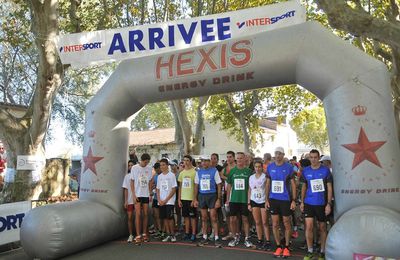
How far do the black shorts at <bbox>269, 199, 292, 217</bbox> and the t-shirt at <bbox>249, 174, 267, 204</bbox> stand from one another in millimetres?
254

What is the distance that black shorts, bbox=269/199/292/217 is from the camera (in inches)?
258

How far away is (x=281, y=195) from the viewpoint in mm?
6582

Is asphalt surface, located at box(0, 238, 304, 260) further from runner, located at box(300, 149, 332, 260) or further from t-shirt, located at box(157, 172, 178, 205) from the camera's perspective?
t-shirt, located at box(157, 172, 178, 205)

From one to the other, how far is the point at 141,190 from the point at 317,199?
3602 mm

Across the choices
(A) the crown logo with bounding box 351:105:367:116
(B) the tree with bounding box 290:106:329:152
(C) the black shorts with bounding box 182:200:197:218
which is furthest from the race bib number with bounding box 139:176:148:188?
(B) the tree with bounding box 290:106:329:152

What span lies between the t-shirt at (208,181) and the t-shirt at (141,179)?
3.91 ft

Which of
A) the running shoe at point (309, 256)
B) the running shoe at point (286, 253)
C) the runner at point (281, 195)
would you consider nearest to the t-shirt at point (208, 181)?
the runner at point (281, 195)

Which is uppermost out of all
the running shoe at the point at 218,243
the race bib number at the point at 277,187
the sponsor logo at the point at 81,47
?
the sponsor logo at the point at 81,47

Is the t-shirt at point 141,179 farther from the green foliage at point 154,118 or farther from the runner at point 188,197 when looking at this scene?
the green foliage at point 154,118

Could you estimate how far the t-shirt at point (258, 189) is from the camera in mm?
6913

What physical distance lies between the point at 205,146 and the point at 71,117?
627 inches

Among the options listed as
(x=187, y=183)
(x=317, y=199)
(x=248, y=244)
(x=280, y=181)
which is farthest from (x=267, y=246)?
(x=187, y=183)

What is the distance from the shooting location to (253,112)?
83.6 ft

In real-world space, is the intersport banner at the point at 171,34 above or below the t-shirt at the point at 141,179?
above
